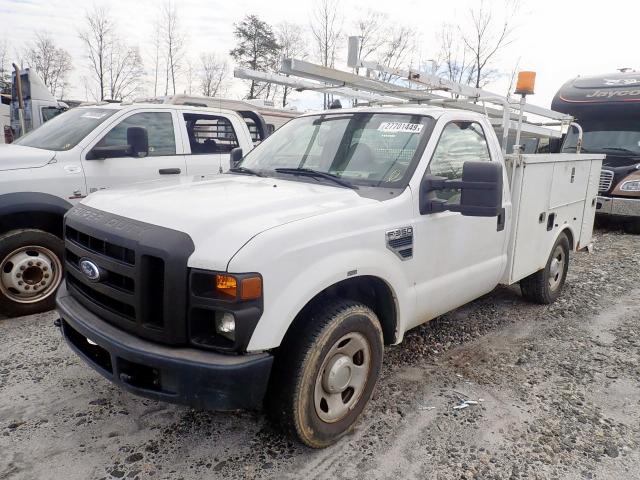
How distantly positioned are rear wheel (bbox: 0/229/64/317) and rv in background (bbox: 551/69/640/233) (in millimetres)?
9778

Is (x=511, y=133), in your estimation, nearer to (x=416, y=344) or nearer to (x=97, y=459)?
(x=416, y=344)

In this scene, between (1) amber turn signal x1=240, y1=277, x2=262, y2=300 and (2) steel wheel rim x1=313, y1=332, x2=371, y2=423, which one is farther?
(2) steel wheel rim x1=313, y1=332, x2=371, y2=423

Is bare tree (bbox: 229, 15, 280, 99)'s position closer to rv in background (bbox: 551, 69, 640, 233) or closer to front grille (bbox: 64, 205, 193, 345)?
rv in background (bbox: 551, 69, 640, 233)

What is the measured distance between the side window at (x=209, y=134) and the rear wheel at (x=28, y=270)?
208 centimetres

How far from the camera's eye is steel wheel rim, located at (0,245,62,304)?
4.46 metres

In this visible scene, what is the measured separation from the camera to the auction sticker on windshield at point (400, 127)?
3.45m

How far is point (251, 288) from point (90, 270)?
1.06 metres

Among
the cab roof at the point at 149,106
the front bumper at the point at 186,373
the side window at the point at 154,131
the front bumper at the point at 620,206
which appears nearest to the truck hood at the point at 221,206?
the front bumper at the point at 186,373

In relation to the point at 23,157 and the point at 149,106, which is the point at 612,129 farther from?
the point at 23,157

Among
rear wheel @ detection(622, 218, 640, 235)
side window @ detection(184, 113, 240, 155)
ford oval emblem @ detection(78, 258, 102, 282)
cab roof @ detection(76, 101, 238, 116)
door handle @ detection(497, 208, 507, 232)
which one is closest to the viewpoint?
ford oval emblem @ detection(78, 258, 102, 282)

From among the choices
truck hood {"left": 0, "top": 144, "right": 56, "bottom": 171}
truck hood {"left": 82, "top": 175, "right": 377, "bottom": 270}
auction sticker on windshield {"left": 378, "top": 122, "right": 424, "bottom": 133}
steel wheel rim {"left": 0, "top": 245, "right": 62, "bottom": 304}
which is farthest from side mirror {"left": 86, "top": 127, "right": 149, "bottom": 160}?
auction sticker on windshield {"left": 378, "top": 122, "right": 424, "bottom": 133}

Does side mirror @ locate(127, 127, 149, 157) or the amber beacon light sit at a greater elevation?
the amber beacon light

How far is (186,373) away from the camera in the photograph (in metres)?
2.23

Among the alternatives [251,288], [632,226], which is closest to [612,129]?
[632,226]
